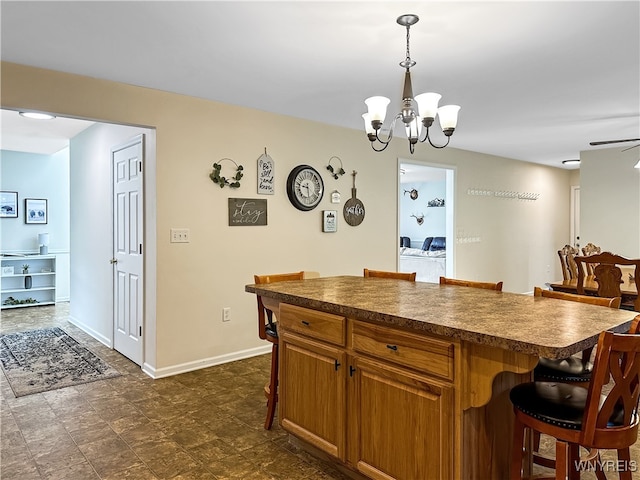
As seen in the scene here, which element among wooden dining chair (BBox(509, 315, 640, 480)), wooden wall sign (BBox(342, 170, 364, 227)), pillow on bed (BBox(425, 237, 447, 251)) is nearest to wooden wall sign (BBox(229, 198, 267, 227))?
wooden wall sign (BBox(342, 170, 364, 227))

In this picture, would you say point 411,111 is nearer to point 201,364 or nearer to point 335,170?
point 335,170

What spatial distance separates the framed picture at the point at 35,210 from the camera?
274 inches

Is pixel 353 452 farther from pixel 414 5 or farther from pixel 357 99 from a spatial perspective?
pixel 357 99

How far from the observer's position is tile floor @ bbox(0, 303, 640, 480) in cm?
223

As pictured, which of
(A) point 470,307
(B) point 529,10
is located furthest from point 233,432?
(B) point 529,10

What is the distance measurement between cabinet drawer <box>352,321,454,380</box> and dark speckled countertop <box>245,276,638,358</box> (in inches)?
1.9

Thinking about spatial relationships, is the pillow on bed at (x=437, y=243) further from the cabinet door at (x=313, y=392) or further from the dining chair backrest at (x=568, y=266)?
the cabinet door at (x=313, y=392)

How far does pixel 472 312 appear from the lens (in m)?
1.81

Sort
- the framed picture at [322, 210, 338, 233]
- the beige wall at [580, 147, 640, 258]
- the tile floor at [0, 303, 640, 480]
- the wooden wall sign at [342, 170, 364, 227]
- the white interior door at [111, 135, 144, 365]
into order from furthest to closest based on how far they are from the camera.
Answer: the beige wall at [580, 147, 640, 258] < the wooden wall sign at [342, 170, 364, 227] < the framed picture at [322, 210, 338, 233] < the white interior door at [111, 135, 144, 365] < the tile floor at [0, 303, 640, 480]

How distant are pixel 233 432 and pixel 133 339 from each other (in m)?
1.82

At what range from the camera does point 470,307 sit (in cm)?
192

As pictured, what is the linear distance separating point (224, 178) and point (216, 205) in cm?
25

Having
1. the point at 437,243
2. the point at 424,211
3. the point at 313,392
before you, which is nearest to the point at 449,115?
the point at 313,392

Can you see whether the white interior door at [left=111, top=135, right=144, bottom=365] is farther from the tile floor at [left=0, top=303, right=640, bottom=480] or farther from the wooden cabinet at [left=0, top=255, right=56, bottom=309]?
the wooden cabinet at [left=0, top=255, right=56, bottom=309]
